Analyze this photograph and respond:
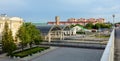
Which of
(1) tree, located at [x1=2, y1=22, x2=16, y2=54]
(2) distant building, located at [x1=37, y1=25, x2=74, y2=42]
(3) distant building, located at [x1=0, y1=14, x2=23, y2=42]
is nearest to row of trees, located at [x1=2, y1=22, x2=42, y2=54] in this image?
(1) tree, located at [x1=2, y1=22, x2=16, y2=54]

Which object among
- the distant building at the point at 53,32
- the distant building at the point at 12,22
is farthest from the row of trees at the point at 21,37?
the distant building at the point at 53,32

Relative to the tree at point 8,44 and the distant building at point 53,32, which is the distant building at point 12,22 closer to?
the distant building at point 53,32

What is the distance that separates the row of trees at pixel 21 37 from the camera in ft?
73.9

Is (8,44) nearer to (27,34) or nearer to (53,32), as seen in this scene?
(27,34)

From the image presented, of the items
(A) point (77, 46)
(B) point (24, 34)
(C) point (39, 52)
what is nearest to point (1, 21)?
(B) point (24, 34)

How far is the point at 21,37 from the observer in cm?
2567

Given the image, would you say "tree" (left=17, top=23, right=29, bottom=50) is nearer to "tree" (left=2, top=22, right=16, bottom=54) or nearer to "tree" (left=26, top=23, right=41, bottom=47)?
"tree" (left=26, top=23, right=41, bottom=47)

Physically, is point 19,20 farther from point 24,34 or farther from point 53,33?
point 24,34

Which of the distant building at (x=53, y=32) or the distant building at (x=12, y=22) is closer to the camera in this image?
the distant building at (x=12, y=22)

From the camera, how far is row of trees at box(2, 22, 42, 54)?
2252 centimetres

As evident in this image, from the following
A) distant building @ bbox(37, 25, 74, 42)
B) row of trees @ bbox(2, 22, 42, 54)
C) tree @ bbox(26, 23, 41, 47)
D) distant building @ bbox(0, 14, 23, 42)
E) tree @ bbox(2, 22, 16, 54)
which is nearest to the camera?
tree @ bbox(2, 22, 16, 54)

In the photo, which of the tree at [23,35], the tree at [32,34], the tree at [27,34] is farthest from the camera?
the tree at [32,34]

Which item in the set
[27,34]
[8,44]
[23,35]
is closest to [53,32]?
[27,34]

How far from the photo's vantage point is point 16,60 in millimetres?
20516
